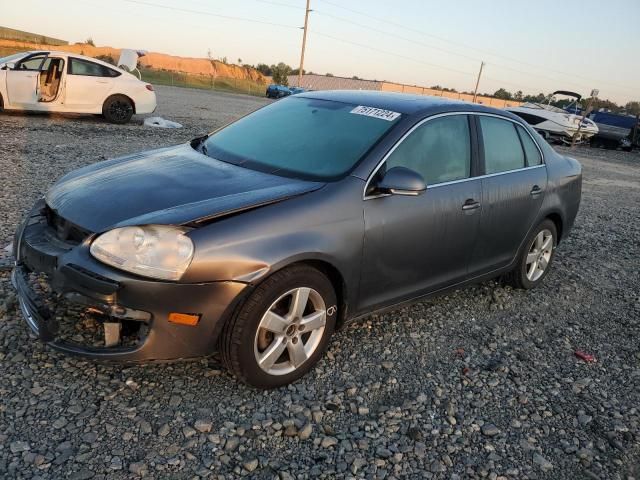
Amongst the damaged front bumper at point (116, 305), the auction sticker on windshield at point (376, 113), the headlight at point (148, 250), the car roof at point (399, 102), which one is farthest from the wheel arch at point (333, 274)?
the car roof at point (399, 102)

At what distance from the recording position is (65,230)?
2809 millimetres

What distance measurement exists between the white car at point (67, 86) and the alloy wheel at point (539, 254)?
10685 millimetres

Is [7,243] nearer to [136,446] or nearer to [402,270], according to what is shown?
[136,446]

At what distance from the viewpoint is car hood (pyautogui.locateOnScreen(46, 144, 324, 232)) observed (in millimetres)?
2658

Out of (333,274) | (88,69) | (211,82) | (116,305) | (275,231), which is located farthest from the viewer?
(211,82)

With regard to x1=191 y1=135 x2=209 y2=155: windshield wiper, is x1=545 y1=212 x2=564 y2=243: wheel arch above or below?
below

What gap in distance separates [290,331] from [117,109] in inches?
446

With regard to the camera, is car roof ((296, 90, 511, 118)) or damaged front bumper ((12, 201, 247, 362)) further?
car roof ((296, 90, 511, 118))

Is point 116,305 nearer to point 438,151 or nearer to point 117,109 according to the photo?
point 438,151

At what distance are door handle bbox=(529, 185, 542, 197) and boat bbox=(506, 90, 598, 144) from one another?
19.7 meters

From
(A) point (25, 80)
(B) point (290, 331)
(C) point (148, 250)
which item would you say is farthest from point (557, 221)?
(A) point (25, 80)

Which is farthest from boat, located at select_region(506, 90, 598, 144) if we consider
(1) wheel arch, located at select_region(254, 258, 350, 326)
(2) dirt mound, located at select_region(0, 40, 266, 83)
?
(2) dirt mound, located at select_region(0, 40, 266, 83)

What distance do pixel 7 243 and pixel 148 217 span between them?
9.05ft

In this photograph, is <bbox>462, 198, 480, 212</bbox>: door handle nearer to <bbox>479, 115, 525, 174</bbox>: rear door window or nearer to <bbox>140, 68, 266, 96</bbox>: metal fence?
<bbox>479, 115, 525, 174</bbox>: rear door window
